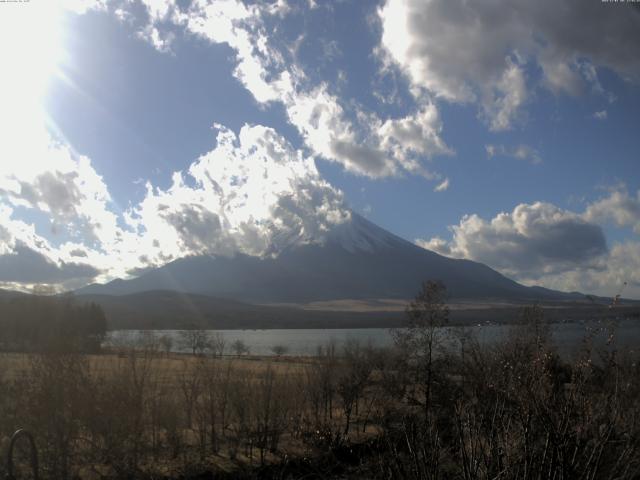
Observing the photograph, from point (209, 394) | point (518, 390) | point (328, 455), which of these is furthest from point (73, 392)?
point (518, 390)

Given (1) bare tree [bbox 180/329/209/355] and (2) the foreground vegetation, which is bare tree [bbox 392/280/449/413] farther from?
(1) bare tree [bbox 180/329/209/355]

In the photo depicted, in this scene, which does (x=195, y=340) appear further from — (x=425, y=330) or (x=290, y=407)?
(x=425, y=330)

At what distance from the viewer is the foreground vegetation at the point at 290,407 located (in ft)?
20.4

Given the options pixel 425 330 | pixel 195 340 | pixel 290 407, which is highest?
pixel 425 330

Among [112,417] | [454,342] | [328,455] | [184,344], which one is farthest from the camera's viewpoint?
[184,344]

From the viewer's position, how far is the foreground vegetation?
622 cm

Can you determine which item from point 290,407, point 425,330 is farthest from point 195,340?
point 425,330

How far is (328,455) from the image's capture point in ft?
81.1

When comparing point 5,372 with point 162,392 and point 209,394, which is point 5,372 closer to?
point 162,392

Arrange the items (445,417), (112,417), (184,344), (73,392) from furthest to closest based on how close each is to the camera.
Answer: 1. (184,344)
2. (445,417)
3. (112,417)
4. (73,392)

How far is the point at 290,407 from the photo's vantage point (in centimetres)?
2838

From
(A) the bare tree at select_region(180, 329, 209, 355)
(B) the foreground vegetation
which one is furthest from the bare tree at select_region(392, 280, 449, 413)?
(A) the bare tree at select_region(180, 329, 209, 355)

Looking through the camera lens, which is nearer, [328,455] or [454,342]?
[328,455]

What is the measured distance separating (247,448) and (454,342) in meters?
12.5
